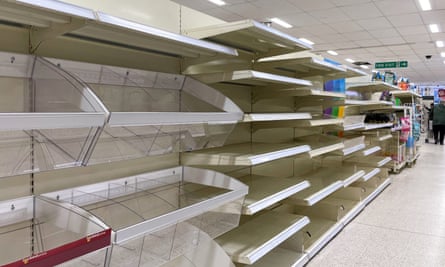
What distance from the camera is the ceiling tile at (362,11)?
6.80m

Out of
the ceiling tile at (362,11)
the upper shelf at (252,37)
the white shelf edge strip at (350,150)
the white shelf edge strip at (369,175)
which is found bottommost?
the white shelf edge strip at (369,175)

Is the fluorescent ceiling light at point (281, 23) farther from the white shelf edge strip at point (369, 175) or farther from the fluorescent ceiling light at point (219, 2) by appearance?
the white shelf edge strip at point (369, 175)

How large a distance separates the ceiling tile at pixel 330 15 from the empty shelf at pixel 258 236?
554 cm

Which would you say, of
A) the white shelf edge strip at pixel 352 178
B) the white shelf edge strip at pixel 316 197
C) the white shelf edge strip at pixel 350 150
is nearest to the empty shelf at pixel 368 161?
the white shelf edge strip at pixel 352 178

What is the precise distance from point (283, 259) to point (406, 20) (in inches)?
279

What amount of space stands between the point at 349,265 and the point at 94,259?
217 cm

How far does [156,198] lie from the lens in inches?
74.1

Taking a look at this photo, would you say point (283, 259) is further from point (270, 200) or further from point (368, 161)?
point (368, 161)

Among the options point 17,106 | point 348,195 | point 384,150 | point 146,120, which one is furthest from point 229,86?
point 384,150

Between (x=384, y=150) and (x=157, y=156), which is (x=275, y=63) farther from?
(x=384, y=150)

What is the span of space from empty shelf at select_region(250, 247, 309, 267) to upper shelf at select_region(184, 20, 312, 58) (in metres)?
1.54

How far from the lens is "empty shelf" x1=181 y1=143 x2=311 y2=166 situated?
6.58 ft

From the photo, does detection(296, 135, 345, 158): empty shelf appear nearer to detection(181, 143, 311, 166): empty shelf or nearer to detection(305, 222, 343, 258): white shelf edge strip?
detection(181, 143, 311, 166): empty shelf

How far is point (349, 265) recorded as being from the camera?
276cm
